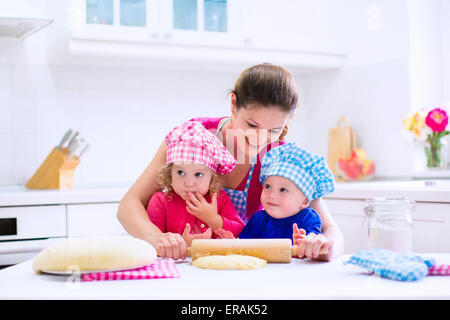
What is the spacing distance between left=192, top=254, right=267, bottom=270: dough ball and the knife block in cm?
161

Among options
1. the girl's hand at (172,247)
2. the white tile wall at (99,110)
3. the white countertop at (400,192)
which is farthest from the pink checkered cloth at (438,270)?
the white tile wall at (99,110)

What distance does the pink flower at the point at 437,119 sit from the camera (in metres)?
2.34

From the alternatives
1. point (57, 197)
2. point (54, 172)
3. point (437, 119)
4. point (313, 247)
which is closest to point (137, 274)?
point (313, 247)

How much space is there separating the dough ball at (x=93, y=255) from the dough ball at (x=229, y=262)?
0.11m

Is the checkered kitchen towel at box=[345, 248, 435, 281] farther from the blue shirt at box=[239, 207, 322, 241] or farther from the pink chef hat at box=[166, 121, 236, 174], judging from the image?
the pink chef hat at box=[166, 121, 236, 174]

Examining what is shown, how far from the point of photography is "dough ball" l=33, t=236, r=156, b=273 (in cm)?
84

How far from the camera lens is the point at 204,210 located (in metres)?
1.26

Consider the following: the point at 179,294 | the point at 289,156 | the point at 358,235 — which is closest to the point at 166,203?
the point at 289,156

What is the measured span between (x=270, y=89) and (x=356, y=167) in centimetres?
150

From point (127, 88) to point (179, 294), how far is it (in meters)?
2.22

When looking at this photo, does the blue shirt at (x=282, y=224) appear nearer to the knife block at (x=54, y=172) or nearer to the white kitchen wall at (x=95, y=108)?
the knife block at (x=54, y=172)

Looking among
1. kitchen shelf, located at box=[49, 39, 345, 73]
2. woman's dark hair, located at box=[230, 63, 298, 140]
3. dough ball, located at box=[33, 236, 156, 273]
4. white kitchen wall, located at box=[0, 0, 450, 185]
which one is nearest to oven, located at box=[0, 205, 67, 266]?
white kitchen wall, located at box=[0, 0, 450, 185]
